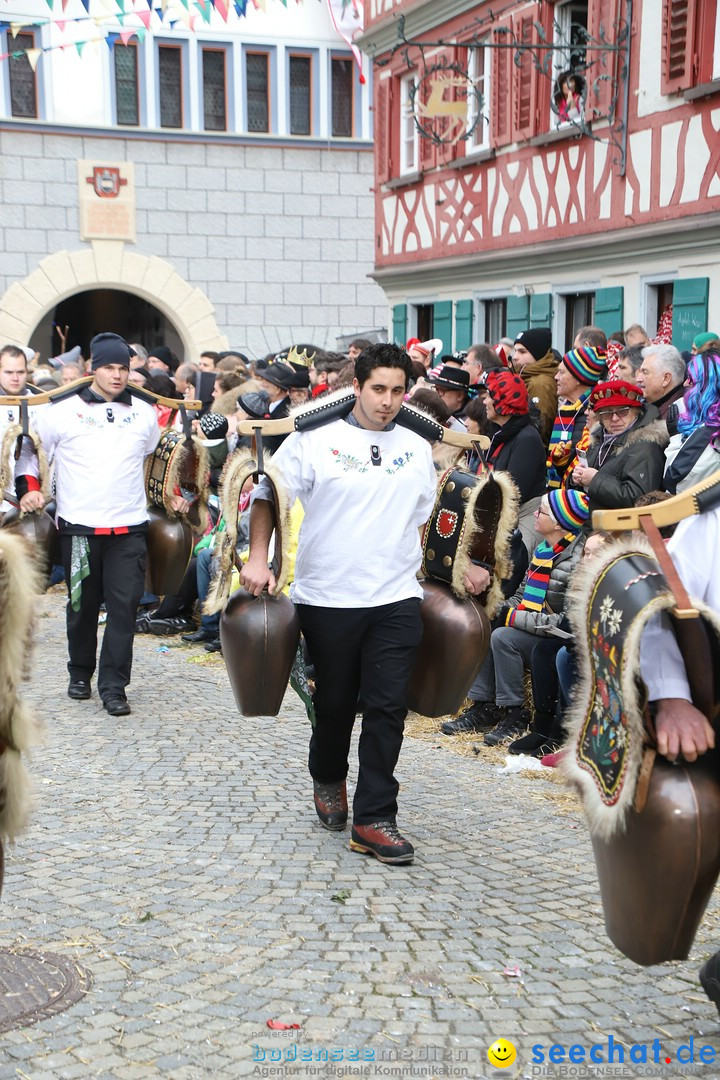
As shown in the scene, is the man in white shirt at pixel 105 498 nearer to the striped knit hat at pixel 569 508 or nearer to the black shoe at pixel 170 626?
the striped knit hat at pixel 569 508

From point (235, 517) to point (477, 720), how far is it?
2.60 metres

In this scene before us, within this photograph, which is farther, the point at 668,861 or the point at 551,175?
the point at 551,175

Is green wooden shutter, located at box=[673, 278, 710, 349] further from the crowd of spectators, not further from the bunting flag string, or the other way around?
the bunting flag string

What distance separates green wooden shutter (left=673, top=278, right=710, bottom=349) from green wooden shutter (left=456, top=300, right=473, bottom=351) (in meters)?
4.55

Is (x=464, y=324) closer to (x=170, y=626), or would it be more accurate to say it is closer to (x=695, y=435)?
(x=170, y=626)

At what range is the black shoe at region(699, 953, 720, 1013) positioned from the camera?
379cm

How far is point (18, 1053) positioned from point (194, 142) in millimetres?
20303

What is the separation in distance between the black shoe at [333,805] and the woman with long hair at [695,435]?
2.07 meters

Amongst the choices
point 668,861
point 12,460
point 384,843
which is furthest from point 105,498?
point 668,861

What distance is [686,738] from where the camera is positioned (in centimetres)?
320

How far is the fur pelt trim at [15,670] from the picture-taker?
3424mm

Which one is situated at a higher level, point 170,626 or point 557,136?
point 557,136

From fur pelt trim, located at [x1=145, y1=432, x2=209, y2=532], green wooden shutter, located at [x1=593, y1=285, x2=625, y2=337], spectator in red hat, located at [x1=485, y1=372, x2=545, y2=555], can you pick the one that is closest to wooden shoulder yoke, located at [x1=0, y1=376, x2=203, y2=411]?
fur pelt trim, located at [x1=145, y1=432, x2=209, y2=532]

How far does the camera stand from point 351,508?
17.6ft
